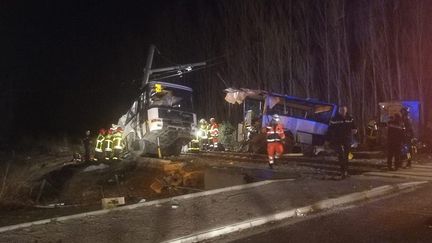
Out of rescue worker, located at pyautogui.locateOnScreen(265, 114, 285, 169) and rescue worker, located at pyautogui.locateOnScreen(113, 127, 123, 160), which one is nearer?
rescue worker, located at pyautogui.locateOnScreen(265, 114, 285, 169)

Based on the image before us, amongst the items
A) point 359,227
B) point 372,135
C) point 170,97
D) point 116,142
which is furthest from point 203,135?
point 359,227

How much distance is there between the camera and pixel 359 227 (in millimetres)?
6859

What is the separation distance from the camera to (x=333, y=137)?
1208cm

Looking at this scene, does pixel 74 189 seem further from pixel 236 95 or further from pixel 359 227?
pixel 359 227

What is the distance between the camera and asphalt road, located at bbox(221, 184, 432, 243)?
6312 millimetres

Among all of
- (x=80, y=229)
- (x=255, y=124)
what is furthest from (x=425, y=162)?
(x=80, y=229)

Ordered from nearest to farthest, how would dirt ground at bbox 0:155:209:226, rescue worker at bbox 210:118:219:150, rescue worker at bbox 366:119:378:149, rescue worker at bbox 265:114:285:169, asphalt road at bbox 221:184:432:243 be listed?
asphalt road at bbox 221:184:432:243 < dirt ground at bbox 0:155:209:226 < rescue worker at bbox 265:114:285:169 < rescue worker at bbox 366:119:378:149 < rescue worker at bbox 210:118:219:150

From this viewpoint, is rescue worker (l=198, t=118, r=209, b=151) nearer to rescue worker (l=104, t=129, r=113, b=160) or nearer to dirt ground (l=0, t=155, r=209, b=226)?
rescue worker (l=104, t=129, r=113, b=160)

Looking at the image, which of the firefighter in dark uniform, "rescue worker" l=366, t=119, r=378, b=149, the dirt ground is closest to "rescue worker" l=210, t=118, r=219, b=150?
the dirt ground

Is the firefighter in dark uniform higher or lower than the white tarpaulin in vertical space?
lower

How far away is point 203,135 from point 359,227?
62.0 ft

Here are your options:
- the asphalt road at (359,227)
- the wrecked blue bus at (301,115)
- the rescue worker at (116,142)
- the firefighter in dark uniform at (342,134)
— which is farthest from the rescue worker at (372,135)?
the asphalt road at (359,227)

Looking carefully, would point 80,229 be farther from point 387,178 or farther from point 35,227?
point 387,178

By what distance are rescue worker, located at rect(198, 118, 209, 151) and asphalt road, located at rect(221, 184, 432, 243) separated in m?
16.9
